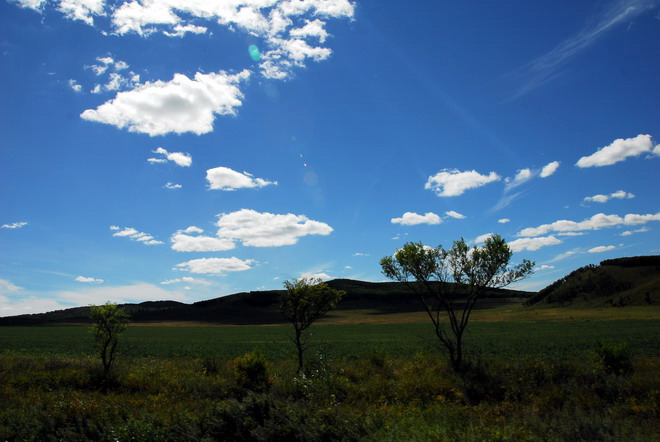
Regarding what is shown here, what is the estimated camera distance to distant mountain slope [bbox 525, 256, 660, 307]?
120 metres

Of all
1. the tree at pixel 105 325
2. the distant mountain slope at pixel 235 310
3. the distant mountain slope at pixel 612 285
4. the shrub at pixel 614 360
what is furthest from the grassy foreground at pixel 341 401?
the distant mountain slope at pixel 612 285

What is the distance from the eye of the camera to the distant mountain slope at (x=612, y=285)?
119550 mm

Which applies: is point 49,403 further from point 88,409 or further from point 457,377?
point 457,377

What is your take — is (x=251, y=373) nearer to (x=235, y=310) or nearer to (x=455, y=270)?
(x=455, y=270)

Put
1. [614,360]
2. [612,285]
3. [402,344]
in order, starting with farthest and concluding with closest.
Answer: [612,285]
[402,344]
[614,360]

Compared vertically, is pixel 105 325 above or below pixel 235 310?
above

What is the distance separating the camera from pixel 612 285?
447 feet

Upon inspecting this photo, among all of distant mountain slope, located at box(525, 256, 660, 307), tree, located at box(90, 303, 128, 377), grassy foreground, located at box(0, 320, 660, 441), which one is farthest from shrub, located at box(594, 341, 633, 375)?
distant mountain slope, located at box(525, 256, 660, 307)

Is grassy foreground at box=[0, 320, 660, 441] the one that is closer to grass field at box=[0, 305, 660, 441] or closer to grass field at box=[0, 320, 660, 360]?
grass field at box=[0, 305, 660, 441]

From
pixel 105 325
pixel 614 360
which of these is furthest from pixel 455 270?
pixel 105 325

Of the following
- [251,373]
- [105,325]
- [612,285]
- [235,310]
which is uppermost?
[612,285]

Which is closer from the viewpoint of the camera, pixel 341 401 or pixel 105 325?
pixel 341 401

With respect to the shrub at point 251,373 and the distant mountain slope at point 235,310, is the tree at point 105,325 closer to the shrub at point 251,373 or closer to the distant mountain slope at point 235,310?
the shrub at point 251,373

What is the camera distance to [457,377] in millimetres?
15531
